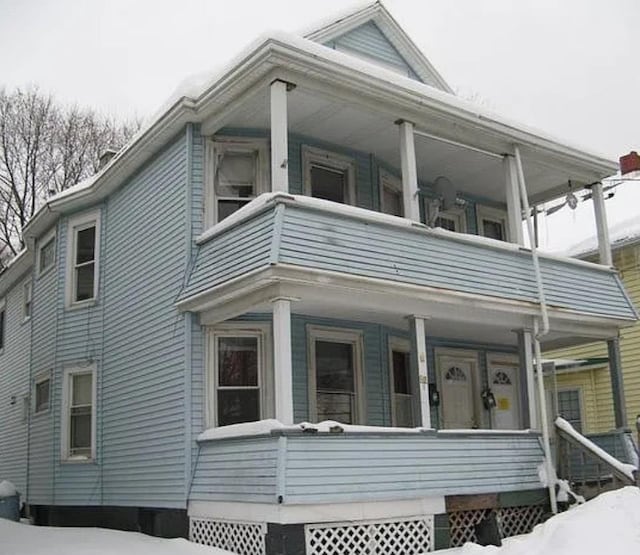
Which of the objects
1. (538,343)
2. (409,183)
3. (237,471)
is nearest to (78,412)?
(237,471)

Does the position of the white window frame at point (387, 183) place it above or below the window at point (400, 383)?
above

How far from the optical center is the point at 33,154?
30.2 metres

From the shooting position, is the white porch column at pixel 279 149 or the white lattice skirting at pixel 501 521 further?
the white lattice skirting at pixel 501 521

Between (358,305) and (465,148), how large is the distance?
4.14 metres

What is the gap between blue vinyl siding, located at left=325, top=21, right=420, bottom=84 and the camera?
14.5m

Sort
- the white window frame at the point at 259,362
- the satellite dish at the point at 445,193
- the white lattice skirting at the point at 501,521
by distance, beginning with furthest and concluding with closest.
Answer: the satellite dish at the point at 445,193 → the white window frame at the point at 259,362 → the white lattice skirting at the point at 501,521

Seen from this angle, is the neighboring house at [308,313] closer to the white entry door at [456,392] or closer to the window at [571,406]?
the white entry door at [456,392]

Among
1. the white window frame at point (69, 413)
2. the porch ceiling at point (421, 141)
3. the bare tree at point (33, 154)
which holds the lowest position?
the white window frame at point (69, 413)

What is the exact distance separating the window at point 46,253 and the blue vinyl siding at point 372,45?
23.2ft

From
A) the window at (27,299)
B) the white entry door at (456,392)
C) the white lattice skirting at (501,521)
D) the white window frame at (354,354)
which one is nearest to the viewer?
the white lattice skirting at (501,521)

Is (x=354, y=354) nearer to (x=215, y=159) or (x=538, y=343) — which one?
(x=538, y=343)

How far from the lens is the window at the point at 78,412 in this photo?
1464 cm

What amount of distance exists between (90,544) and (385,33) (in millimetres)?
10155

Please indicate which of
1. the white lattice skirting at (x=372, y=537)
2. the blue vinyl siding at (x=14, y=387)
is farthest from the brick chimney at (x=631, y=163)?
the blue vinyl siding at (x=14, y=387)
